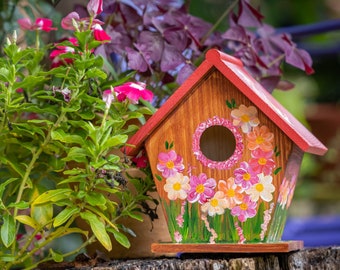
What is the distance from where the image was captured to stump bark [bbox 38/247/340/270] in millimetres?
1511

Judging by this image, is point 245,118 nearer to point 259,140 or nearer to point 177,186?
point 259,140

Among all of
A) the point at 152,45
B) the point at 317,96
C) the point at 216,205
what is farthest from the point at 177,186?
the point at 317,96

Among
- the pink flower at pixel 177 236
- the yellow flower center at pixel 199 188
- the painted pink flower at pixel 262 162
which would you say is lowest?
the pink flower at pixel 177 236

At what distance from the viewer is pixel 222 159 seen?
165cm

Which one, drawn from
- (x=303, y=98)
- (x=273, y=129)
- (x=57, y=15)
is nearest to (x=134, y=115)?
(x=273, y=129)

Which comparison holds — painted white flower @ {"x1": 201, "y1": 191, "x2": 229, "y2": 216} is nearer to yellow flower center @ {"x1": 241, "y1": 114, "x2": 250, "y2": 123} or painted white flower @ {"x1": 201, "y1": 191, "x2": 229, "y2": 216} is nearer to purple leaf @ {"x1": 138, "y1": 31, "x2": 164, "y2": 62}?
yellow flower center @ {"x1": 241, "y1": 114, "x2": 250, "y2": 123}

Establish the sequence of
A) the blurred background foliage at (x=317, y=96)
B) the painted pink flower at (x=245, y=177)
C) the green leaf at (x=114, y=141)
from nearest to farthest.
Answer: the green leaf at (x=114, y=141) → the painted pink flower at (x=245, y=177) → the blurred background foliage at (x=317, y=96)

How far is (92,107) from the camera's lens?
1.64 meters

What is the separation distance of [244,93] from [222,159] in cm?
18

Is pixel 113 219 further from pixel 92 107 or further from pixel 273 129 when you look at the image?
pixel 273 129

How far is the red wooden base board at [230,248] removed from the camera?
4.97ft

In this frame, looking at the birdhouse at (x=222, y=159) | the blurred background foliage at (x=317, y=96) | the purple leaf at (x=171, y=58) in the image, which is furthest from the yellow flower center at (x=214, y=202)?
the blurred background foliage at (x=317, y=96)

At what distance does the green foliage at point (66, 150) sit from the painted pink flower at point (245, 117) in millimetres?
225

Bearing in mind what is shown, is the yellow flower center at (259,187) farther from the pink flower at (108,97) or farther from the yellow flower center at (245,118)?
the pink flower at (108,97)
